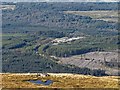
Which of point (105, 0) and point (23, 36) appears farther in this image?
point (105, 0)

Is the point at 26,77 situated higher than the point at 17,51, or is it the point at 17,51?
the point at 26,77

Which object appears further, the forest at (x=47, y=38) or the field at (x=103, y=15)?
the field at (x=103, y=15)

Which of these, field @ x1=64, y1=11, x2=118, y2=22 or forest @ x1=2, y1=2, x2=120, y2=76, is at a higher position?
field @ x1=64, y1=11, x2=118, y2=22

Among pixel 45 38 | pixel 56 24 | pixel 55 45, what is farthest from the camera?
pixel 56 24

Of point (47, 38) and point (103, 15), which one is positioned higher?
point (103, 15)

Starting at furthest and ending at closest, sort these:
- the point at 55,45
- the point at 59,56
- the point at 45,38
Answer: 1. the point at 45,38
2. the point at 55,45
3. the point at 59,56

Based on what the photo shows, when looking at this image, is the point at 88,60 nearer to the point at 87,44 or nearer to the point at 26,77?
the point at 87,44

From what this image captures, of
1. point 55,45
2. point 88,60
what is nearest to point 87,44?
point 55,45

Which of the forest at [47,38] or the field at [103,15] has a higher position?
the field at [103,15]

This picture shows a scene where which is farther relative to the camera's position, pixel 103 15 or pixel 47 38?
pixel 103 15

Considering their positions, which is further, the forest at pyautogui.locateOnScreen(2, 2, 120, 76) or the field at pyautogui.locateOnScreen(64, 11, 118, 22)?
the field at pyautogui.locateOnScreen(64, 11, 118, 22)
